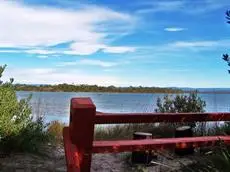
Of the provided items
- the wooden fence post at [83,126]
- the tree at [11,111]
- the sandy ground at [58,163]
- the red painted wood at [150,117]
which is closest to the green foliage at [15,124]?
the tree at [11,111]

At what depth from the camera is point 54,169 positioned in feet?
23.9

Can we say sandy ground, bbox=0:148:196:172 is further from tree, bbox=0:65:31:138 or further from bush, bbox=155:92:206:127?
bush, bbox=155:92:206:127

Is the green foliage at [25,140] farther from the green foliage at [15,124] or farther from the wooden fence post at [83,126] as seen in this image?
the wooden fence post at [83,126]

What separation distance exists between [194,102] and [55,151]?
5176mm

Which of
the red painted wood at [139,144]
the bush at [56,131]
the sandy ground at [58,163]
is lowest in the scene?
the sandy ground at [58,163]

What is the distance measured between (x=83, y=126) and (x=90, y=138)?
14cm

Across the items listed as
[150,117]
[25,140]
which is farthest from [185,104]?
[150,117]

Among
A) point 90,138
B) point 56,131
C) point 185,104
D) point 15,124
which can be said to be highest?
point 185,104

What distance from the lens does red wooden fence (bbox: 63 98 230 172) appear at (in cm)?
304

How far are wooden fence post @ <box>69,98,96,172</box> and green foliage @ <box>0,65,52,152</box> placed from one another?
14.6 ft

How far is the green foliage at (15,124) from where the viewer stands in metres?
7.63

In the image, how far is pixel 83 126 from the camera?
305cm

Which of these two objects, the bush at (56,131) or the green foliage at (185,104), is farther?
Result: the green foliage at (185,104)

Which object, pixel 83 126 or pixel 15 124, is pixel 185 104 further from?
pixel 83 126
